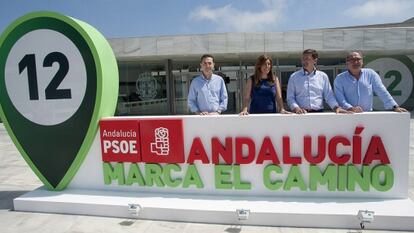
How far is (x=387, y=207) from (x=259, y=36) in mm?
11742

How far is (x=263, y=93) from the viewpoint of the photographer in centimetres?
422

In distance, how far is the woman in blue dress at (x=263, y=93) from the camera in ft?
13.7

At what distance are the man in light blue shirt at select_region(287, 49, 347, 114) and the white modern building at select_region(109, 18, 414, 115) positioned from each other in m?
10.7

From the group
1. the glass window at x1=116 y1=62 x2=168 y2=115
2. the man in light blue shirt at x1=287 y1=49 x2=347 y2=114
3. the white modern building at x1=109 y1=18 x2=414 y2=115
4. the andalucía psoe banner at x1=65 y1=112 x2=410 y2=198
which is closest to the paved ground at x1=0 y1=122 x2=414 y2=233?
the andalucía psoe banner at x1=65 y1=112 x2=410 y2=198

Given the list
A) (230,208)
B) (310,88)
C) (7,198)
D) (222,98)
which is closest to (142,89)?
(7,198)

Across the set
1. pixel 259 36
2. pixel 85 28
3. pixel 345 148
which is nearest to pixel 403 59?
pixel 259 36

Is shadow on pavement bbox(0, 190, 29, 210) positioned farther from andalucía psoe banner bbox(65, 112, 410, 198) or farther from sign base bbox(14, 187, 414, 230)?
andalucía psoe banner bbox(65, 112, 410, 198)

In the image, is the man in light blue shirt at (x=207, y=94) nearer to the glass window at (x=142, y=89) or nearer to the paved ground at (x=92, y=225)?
the paved ground at (x=92, y=225)

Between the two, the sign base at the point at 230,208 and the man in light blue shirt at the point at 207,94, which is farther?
the man in light blue shirt at the point at 207,94

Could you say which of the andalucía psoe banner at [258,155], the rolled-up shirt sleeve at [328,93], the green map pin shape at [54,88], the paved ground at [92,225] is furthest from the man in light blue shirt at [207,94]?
the paved ground at [92,225]

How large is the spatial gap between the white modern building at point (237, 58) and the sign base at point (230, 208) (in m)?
11.3

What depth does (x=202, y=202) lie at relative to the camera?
4.03 metres

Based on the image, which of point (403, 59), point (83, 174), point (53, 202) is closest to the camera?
point (53, 202)

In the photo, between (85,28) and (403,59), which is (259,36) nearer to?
(403,59)
